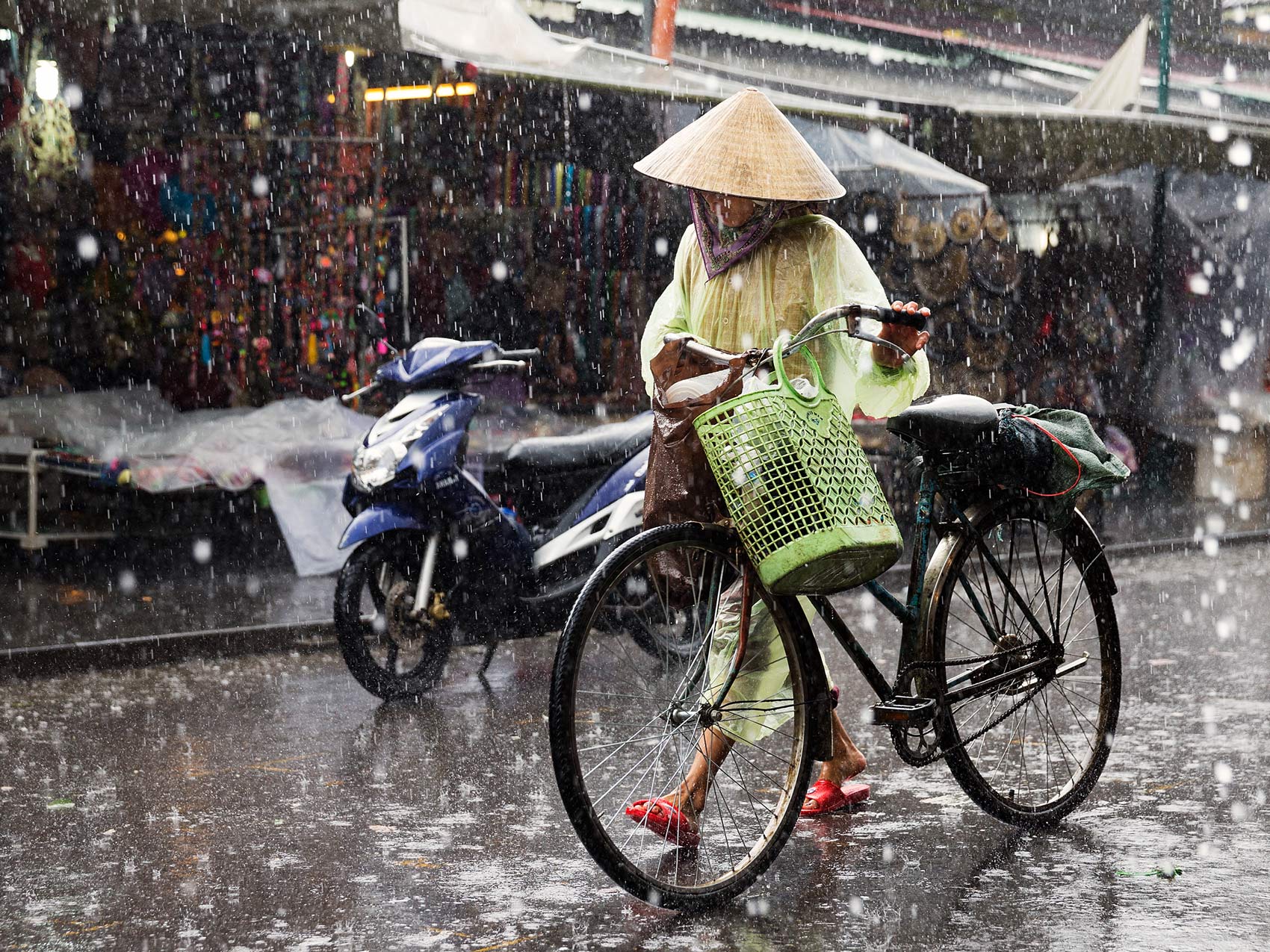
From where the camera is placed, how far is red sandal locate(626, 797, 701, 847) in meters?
4.45

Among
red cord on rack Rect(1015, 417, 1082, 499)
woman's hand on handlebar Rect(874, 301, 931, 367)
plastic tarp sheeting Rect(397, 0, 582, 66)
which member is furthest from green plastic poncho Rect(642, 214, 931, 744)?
plastic tarp sheeting Rect(397, 0, 582, 66)

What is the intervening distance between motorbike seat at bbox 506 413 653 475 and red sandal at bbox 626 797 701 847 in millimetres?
3241

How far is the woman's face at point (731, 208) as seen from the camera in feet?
15.0

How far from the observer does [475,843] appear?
4.71 m

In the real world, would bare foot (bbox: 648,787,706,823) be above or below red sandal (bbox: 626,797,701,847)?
above

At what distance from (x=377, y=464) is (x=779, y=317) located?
9.16ft

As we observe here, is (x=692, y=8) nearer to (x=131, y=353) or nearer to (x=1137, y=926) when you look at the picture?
(x=131, y=353)

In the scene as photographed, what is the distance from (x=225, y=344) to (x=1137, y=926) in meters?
8.21

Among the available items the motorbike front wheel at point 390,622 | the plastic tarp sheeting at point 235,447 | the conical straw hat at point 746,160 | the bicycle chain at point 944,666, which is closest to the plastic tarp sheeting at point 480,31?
the plastic tarp sheeting at point 235,447

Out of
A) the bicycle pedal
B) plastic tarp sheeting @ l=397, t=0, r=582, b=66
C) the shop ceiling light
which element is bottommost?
the bicycle pedal

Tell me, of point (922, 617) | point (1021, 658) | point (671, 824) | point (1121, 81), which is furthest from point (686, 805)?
point (1121, 81)

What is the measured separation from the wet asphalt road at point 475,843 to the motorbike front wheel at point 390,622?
0.14 meters

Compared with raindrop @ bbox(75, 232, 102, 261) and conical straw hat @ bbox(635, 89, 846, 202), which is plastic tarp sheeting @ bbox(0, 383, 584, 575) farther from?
conical straw hat @ bbox(635, 89, 846, 202)

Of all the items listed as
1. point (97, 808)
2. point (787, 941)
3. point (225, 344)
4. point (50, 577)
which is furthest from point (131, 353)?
point (787, 941)
